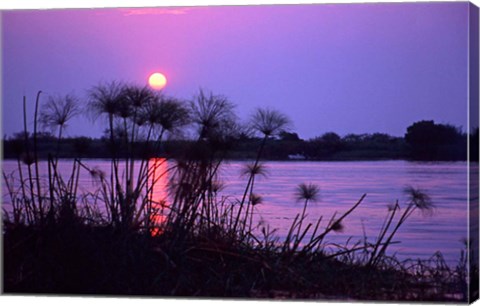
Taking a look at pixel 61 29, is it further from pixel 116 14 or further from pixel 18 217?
pixel 18 217

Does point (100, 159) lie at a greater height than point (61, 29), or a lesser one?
lesser

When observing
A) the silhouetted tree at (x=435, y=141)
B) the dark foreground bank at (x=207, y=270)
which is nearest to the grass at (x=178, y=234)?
the dark foreground bank at (x=207, y=270)

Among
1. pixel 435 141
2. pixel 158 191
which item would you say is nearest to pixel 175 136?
pixel 158 191

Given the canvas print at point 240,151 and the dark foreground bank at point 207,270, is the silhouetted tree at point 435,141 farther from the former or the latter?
the dark foreground bank at point 207,270

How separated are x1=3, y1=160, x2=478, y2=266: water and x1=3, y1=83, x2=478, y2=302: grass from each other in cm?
5

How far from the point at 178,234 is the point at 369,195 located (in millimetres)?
1087

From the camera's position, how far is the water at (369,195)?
24.3 feet

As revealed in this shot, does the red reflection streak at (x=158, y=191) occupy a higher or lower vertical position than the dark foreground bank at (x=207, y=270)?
higher

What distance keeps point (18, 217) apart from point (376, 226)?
2058mm

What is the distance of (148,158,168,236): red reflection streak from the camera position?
7762 millimetres

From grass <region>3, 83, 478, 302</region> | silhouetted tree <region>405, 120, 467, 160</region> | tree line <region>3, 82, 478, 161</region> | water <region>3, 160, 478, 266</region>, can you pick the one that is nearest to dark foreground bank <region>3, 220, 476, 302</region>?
grass <region>3, 83, 478, 302</region>

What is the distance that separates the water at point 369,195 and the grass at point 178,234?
1.8 inches

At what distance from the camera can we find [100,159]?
312 inches

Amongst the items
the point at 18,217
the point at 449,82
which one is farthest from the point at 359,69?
the point at 18,217
